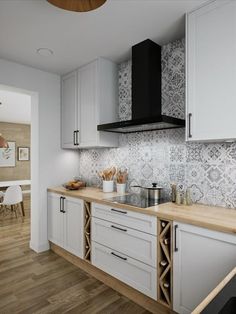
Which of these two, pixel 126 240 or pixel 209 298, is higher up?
pixel 209 298

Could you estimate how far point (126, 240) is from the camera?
2.04 meters

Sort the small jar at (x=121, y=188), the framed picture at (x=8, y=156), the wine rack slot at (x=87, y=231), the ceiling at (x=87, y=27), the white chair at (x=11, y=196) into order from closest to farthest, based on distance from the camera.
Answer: the ceiling at (x=87, y=27) < the wine rack slot at (x=87, y=231) < the small jar at (x=121, y=188) < the white chair at (x=11, y=196) < the framed picture at (x=8, y=156)

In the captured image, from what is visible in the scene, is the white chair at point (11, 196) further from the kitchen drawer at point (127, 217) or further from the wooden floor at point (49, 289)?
the kitchen drawer at point (127, 217)

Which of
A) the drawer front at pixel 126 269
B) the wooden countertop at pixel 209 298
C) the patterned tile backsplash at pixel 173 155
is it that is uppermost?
the patterned tile backsplash at pixel 173 155

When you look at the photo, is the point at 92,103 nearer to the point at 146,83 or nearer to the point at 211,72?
the point at 146,83

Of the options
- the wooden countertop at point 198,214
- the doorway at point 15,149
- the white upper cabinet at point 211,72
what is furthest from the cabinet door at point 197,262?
the doorway at point 15,149

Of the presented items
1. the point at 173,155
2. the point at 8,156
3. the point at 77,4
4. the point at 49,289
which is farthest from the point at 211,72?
the point at 8,156

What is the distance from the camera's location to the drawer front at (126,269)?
1.85m

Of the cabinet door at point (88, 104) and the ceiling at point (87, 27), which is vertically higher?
the ceiling at point (87, 27)

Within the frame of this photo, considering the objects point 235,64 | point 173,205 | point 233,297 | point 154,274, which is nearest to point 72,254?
point 154,274

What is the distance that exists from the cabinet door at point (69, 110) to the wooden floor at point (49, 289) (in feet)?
5.11

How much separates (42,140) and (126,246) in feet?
6.27

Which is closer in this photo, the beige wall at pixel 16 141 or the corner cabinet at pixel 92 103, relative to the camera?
the corner cabinet at pixel 92 103

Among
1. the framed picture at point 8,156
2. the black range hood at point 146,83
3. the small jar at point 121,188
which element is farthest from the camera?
the framed picture at point 8,156
